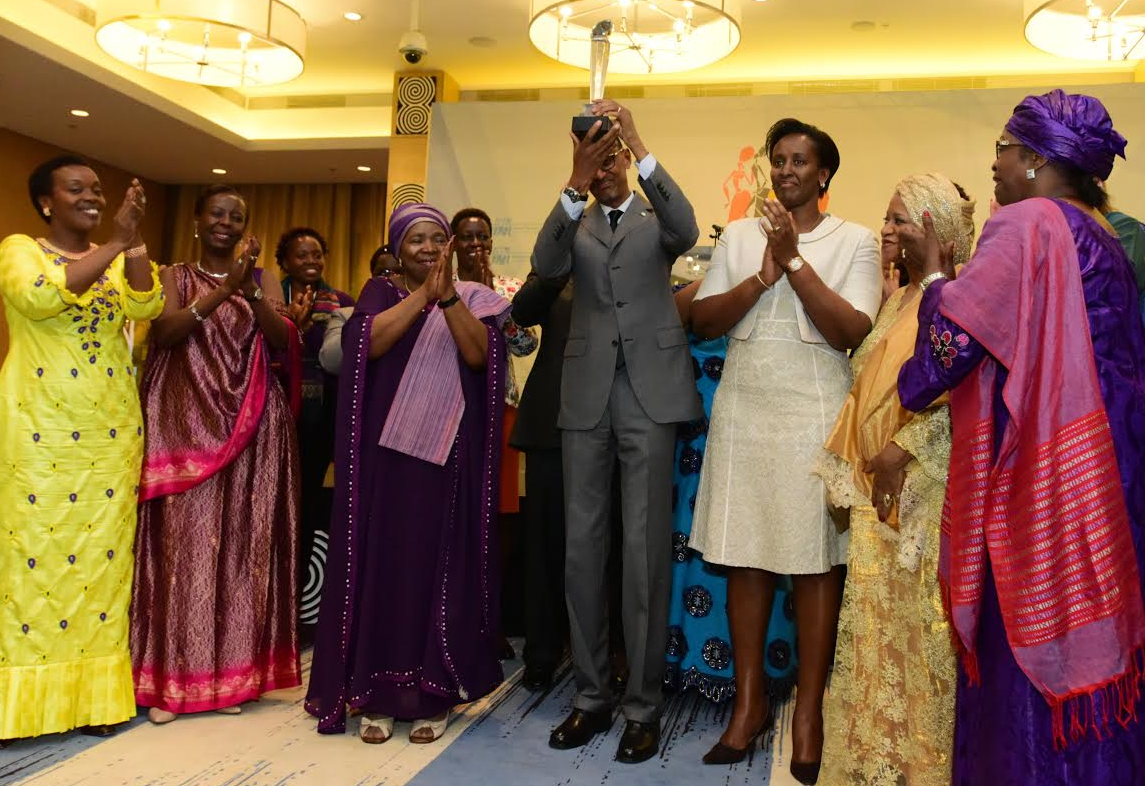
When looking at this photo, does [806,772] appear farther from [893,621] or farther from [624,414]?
[624,414]

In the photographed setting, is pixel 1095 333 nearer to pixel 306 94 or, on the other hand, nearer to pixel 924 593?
pixel 924 593

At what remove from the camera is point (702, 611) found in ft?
10.2

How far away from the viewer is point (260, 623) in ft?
10.1

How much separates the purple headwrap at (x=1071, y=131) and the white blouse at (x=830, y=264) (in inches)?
27.6

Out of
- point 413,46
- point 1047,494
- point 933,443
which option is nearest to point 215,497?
point 933,443

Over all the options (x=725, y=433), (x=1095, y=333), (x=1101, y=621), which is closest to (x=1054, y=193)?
(x=1095, y=333)

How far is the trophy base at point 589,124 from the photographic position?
2.47m

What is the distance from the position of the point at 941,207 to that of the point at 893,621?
3.15 ft

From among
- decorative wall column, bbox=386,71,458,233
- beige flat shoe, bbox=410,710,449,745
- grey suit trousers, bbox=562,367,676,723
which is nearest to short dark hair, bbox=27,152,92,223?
grey suit trousers, bbox=562,367,676,723

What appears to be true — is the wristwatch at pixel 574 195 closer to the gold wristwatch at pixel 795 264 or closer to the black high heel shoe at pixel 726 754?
the gold wristwatch at pixel 795 264

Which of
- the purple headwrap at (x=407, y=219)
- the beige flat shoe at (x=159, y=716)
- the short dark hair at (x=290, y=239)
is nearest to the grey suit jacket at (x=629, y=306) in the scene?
the purple headwrap at (x=407, y=219)

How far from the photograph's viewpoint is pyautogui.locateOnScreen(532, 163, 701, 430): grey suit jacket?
2.65 m

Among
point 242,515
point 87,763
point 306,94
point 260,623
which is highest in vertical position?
point 306,94

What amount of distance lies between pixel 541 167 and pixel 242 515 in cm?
519
